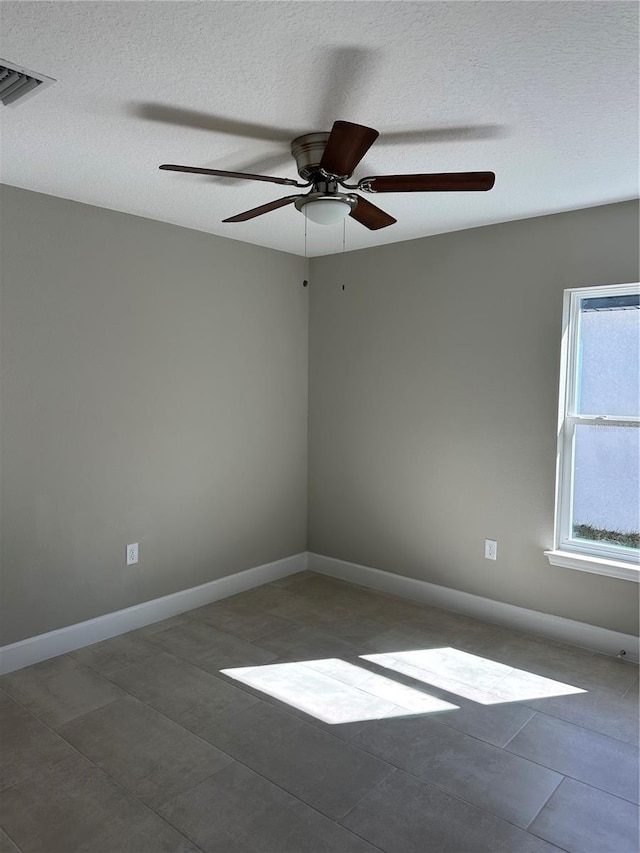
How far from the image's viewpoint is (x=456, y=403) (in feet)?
12.6

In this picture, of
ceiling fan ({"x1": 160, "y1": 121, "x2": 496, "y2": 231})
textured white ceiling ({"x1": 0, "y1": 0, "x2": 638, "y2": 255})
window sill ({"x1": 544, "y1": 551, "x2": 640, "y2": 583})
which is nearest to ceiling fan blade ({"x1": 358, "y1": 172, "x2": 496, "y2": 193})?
ceiling fan ({"x1": 160, "y1": 121, "x2": 496, "y2": 231})

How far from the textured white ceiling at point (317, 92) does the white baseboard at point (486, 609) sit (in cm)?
227

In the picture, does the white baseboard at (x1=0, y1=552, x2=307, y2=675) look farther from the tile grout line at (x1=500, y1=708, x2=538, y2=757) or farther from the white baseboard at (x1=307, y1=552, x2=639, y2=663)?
the tile grout line at (x1=500, y1=708, x2=538, y2=757)

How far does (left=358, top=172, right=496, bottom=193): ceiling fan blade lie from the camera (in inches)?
83.2

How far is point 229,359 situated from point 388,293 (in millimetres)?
1152

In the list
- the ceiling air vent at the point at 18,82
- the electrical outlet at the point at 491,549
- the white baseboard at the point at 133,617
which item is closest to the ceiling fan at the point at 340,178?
the ceiling air vent at the point at 18,82

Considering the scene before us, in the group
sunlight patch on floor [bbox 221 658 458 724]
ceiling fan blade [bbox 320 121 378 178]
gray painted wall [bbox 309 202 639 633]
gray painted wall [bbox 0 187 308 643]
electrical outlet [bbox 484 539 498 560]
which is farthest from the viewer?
electrical outlet [bbox 484 539 498 560]

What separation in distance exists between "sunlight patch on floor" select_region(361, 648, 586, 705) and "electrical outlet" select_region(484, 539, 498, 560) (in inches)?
26.3

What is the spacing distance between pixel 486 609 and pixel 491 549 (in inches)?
→ 14.5

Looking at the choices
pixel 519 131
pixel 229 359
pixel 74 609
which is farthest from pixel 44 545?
pixel 519 131

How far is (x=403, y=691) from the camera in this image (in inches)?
114

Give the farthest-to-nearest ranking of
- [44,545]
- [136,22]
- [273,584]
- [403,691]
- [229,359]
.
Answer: [273,584], [229,359], [44,545], [403,691], [136,22]

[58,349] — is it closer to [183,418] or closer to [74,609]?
[183,418]

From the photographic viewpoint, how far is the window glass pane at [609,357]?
3227 mm
